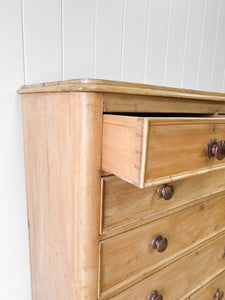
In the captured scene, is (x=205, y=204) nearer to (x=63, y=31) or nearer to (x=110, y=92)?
(x=110, y=92)

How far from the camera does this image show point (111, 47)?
1004 mm

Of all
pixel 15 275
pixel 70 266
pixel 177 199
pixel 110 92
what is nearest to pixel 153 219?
pixel 177 199

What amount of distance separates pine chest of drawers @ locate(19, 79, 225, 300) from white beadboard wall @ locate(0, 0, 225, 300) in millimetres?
71

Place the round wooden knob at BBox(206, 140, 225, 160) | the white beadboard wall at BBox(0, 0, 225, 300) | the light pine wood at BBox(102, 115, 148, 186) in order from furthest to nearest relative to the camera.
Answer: the white beadboard wall at BBox(0, 0, 225, 300)
the round wooden knob at BBox(206, 140, 225, 160)
the light pine wood at BBox(102, 115, 148, 186)

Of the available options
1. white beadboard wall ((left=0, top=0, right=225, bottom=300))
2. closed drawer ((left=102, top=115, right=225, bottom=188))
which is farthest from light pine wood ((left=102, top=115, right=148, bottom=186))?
white beadboard wall ((left=0, top=0, right=225, bottom=300))

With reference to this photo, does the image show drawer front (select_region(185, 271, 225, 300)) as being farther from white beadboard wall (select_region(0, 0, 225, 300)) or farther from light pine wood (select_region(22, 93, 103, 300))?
white beadboard wall (select_region(0, 0, 225, 300))

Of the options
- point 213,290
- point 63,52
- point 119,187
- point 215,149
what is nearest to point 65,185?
point 119,187

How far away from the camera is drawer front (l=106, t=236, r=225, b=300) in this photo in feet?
2.33

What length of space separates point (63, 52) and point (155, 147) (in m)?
0.62

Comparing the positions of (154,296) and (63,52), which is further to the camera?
(63,52)

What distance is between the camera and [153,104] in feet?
1.91

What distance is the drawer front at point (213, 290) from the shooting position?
3.09 ft

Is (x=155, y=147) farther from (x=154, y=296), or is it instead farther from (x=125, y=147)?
(x=154, y=296)

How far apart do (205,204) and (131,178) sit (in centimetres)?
50
